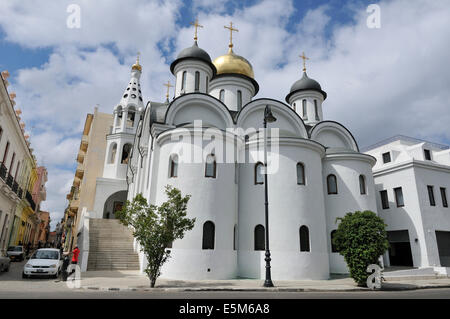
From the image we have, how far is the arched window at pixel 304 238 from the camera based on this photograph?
14570mm

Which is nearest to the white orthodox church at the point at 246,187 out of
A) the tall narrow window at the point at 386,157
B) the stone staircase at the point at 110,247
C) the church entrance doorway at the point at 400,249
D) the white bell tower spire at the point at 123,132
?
the stone staircase at the point at 110,247

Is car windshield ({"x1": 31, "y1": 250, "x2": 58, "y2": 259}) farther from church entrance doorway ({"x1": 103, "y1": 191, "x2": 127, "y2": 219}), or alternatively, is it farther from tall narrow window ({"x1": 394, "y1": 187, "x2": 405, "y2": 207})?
tall narrow window ({"x1": 394, "y1": 187, "x2": 405, "y2": 207})

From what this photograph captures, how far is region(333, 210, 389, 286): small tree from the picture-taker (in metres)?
11.4

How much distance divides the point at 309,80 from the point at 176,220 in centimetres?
1821

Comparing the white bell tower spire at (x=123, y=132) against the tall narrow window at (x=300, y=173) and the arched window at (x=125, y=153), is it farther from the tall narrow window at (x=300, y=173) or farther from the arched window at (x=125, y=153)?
the tall narrow window at (x=300, y=173)

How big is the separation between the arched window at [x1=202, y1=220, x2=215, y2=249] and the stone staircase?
174 inches

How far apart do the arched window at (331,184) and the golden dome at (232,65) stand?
998cm

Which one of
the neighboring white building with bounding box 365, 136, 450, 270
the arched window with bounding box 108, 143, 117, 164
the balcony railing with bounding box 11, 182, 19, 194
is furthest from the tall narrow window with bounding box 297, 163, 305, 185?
the arched window with bounding box 108, 143, 117, 164

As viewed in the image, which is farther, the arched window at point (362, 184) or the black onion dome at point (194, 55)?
the black onion dome at point (194, 55)
